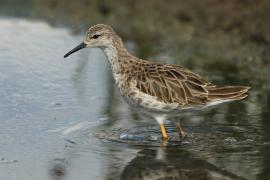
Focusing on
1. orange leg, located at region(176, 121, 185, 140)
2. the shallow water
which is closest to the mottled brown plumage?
orange leg, located at region(176, 121, 185, 140)

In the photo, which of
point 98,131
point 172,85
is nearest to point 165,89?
point 172,85

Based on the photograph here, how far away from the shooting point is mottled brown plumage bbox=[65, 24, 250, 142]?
9.16m

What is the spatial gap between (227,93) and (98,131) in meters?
1.65

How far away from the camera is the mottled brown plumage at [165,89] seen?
9.16m

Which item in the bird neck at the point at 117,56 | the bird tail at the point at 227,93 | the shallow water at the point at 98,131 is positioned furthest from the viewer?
the bird neck at the point at 117,56

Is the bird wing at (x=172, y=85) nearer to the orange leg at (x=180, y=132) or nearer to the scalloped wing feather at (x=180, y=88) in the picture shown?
the scalloped wing feather at (x=180, y=88)

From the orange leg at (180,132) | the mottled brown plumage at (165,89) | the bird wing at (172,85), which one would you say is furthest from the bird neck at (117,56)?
the orange leg at (180,132)

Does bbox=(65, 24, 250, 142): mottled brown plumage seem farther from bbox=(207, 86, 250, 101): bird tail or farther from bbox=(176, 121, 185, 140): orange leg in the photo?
bbox=(176, 121, 185, 140): orange leg

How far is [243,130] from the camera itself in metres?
9.52

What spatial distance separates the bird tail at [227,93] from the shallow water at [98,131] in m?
0.50

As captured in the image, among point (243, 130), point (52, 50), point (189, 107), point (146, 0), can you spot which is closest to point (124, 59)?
point (189, 107)

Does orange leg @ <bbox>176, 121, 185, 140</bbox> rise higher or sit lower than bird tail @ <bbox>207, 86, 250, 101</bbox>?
lower

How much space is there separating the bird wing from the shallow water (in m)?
0.49

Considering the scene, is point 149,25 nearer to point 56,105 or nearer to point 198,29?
point 198,29
